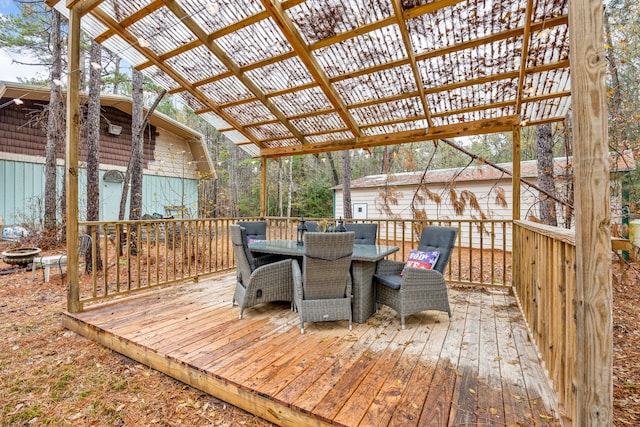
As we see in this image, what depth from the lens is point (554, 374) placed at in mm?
1981

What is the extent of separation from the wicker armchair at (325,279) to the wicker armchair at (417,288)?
52 centimetres

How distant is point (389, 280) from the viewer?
11.0 feet

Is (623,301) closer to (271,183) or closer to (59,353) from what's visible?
(59,353)

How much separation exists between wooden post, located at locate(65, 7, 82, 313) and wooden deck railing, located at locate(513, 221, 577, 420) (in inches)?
183

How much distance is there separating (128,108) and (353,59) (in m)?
9.95

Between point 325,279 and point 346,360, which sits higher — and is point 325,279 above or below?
above

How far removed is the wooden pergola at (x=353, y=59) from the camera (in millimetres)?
3359

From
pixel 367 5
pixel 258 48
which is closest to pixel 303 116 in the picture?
pixel 258 48

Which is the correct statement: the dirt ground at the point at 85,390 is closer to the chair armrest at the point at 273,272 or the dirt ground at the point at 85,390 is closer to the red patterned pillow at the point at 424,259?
the chair armrest at the point at 273,272

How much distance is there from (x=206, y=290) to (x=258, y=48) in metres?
3.60

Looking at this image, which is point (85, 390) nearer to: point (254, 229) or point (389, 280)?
point (389, 280)

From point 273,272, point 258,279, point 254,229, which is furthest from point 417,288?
point 254,229

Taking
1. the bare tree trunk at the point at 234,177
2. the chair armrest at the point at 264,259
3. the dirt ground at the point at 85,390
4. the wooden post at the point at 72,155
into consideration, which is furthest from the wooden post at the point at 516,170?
the bare tree trunk at the point at 234,177

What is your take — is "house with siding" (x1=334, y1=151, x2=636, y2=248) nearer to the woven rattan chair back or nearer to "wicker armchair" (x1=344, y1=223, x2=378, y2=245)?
"wicker armchair" (x1=344, y1=223, x2=378, y2=245)
